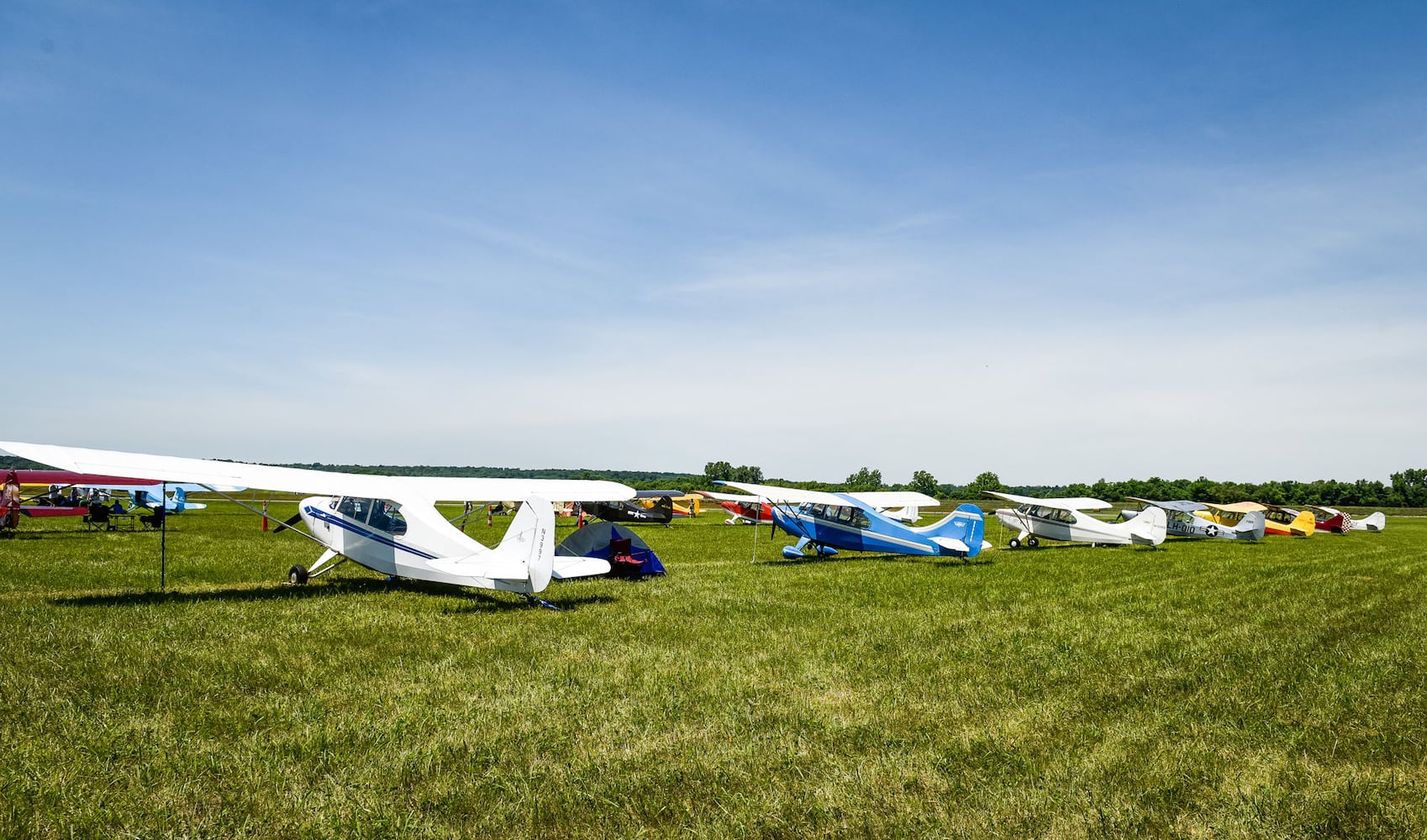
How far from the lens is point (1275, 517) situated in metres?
38.3

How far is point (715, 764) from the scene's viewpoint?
5.15 metres

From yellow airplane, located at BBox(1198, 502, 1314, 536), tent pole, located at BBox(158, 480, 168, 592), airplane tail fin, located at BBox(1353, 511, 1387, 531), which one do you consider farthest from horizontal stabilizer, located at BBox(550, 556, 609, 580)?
airplane tail fin, located at BBox(1353, 511, 1387, 531)

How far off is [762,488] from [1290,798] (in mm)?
16747

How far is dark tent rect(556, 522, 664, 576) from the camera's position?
14.8 m

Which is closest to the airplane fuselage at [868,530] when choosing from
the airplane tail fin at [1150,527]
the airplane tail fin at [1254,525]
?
the airplane tail fin at [1150,527]

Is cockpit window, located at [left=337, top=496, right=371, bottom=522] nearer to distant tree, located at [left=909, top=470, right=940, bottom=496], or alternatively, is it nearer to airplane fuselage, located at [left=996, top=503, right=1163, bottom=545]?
A: airplane fuselage, located at [left=996, top=503, right=1163, bottom=545]

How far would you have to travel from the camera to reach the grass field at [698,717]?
174 inches

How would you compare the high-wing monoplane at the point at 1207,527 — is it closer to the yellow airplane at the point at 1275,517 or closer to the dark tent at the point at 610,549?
the yellow airplane at the point at 1275,517

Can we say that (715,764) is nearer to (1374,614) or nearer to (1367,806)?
(1367,806)

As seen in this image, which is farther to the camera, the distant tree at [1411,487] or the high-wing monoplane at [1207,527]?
the distant tree at [1411,487]

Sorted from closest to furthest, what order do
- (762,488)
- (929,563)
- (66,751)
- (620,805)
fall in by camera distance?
(620,805), (66,751), (929,563), (762,488)

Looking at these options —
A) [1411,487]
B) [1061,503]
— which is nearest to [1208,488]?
[1411,487]

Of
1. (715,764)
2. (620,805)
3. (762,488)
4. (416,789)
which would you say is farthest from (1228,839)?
(762,488)

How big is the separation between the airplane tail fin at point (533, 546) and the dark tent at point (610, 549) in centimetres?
337
